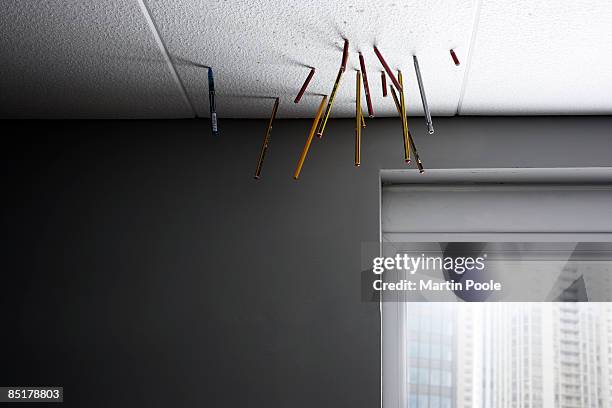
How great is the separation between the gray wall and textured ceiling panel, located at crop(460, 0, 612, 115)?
114mm

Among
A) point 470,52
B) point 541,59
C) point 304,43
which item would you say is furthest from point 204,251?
point 541,59

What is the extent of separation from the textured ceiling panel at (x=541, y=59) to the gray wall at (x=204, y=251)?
0.11 m

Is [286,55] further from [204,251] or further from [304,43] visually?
[204,251]

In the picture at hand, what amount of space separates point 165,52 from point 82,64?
0.79 ft

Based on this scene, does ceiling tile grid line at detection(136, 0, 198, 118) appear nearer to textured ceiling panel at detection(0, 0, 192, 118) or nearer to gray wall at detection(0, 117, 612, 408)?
textured ceiling panel at detection(0, 0, 192, 118)

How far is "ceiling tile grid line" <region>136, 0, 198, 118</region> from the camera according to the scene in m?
1.66

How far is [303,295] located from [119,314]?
55 centimetres

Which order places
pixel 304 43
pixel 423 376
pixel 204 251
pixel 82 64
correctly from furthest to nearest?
pixel 423 376 → pixel 204 251 → pixel 82 64 → pixel 304 43

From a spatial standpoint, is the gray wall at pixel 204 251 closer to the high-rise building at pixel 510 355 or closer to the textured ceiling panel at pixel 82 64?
the textured ceiling panel at pixel 82 64

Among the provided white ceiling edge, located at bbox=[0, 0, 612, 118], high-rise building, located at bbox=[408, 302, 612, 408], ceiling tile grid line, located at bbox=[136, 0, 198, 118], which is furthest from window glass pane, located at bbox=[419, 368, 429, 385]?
ceiling tile grid line, located at bbox=[136, 0, 198, 118]

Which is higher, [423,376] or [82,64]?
[82,64]

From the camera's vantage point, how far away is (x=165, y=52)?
1.86m

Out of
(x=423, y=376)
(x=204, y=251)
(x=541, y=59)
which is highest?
(x=541, y=59)

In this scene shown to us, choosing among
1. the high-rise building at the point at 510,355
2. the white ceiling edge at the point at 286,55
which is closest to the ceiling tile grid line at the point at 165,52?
the white ceiling edge at the point at 286,55
